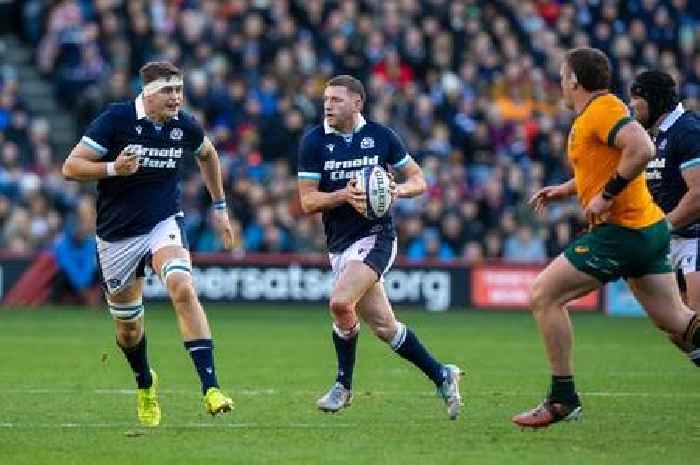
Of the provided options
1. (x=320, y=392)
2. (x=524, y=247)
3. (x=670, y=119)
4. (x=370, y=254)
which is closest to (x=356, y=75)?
(x=524, y=247)

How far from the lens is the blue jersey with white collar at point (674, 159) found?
12.4 metres

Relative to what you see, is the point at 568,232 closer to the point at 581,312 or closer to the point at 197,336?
the point at 581,312

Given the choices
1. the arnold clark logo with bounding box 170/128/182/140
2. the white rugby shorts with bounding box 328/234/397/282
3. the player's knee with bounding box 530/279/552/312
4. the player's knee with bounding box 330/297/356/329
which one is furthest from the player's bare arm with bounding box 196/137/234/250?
the player's knee with bounding box 530/279/552/312

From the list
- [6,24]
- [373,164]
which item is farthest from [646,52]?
[373,164]

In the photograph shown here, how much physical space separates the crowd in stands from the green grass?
175 inches

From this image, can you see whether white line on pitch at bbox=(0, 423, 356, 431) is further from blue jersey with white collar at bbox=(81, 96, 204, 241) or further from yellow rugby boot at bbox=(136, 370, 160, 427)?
blue jersey with white collar at bbox=(81, 96, 204, 241)

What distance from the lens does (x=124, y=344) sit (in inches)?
472

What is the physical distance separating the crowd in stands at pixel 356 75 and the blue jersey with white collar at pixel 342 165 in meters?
13.0

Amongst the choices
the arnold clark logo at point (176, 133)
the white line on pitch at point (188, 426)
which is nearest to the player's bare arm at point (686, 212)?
the white line on pitch at point (188, 426)

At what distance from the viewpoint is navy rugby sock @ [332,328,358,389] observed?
40.3 ft

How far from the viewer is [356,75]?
28531 mm

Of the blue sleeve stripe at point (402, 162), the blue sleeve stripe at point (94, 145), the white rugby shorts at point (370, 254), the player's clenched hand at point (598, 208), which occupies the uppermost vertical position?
the blue sleeve stripe at point (94, 145)

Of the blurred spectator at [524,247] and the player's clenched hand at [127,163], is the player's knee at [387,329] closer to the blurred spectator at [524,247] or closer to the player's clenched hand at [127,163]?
the player's clenched hand at [127,163]

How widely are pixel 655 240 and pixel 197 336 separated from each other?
311 cm
